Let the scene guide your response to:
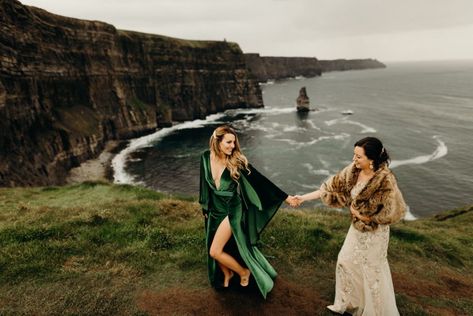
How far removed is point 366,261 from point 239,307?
2523mm

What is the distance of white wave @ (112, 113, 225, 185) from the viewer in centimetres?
4869

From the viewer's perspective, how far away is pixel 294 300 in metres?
6.75

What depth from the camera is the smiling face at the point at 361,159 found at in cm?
563

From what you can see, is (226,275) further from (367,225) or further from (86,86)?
(86,86)

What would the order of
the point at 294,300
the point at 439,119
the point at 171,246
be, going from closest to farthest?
the point at 294,300 → the point at 171,246 → the point at 439,119

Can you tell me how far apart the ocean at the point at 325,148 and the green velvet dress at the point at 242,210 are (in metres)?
34.9

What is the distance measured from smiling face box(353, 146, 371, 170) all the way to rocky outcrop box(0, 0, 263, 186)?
39548 millimetres

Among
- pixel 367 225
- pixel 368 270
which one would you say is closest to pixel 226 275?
pixel 368 270

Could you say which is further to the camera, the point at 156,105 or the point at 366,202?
the point at 156,105

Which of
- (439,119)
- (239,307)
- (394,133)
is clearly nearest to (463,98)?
(439,119)

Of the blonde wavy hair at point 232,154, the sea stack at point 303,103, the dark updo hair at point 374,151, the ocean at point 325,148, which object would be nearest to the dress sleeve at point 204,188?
the blonde wavy hair at point 232,154

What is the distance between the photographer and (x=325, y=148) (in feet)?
206

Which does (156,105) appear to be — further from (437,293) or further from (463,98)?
(463,98)

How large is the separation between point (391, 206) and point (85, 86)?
69.0m
